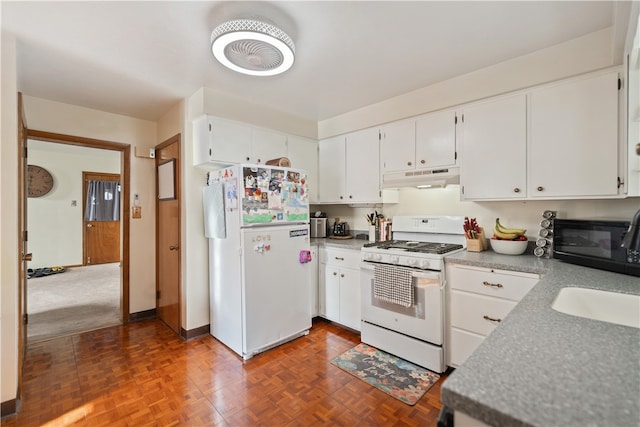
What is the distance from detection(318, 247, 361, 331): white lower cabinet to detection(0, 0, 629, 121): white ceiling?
1.64m

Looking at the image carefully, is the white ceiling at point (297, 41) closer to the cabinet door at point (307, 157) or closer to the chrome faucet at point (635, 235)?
the cabinet door at point (307, 157)

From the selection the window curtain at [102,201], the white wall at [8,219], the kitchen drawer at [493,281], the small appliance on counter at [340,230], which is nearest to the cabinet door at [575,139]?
the kitchen drawer at [493,281]

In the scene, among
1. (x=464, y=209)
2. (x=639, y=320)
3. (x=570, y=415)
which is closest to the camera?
(x=570, y=415)

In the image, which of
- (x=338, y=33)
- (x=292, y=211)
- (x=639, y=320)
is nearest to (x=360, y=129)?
(x=292, y=211)

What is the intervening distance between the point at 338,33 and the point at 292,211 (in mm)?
1541

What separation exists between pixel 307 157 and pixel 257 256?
154cm

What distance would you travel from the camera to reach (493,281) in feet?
6.67

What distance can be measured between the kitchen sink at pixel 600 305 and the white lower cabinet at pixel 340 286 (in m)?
1.69

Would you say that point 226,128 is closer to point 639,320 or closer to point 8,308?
point 8,308

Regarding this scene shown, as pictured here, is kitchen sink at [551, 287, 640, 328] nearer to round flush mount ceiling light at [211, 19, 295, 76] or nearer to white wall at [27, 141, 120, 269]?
round flush mount ceiling light at [211, 19, 295, 76]

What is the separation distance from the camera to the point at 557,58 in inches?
79.2

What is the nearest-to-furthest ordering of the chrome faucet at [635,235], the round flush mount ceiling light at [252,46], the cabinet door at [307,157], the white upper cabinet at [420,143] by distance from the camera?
1. the chrome faucet at [635,235]
2. the round flush mount ceiling light at [252,46]
3. the white upper cabinet at [420,143]
4. the cabinet door at [307,157]

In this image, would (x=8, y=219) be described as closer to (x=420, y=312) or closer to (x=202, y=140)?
(x=202, y=140)

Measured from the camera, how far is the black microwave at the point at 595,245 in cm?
163
